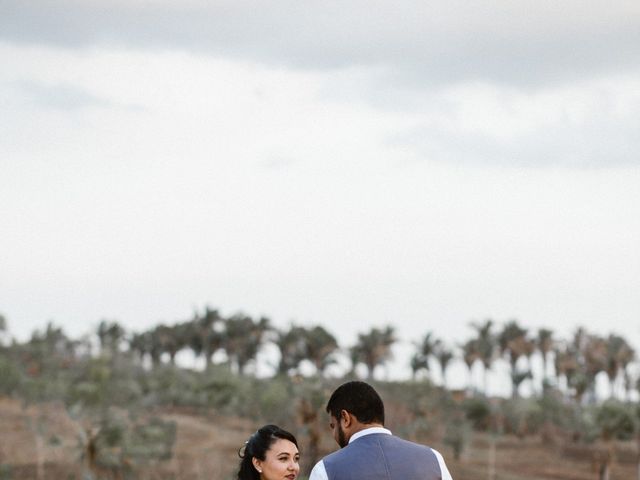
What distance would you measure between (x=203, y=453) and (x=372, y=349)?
28.2 metres

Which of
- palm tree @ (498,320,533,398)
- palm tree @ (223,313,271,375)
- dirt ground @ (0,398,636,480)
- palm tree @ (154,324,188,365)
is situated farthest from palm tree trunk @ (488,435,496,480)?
palm tree @ (154,324,188,365)

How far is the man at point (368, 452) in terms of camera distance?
5398 millimetres

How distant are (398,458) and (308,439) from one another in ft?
114

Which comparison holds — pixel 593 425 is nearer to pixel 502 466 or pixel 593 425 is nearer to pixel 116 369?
pixel 502 466

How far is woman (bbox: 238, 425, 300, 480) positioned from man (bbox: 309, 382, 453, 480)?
287 mm

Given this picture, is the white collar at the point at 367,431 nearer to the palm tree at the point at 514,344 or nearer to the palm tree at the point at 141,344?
the palm tree at the point at 514,344

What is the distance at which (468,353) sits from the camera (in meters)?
88.9

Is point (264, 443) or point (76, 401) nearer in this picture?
point (264, 443)

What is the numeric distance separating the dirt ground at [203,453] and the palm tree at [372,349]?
13326 millimetres

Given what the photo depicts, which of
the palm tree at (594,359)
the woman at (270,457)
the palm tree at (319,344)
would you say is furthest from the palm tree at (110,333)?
the woman at (270,457)

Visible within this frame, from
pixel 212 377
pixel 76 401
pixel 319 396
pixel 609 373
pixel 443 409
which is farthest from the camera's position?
pixel 609 373

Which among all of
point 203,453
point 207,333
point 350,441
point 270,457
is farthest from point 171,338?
point 350,441

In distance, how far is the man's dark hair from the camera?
5426mm

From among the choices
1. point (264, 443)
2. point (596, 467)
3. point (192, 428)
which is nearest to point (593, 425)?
point (596, 467)
